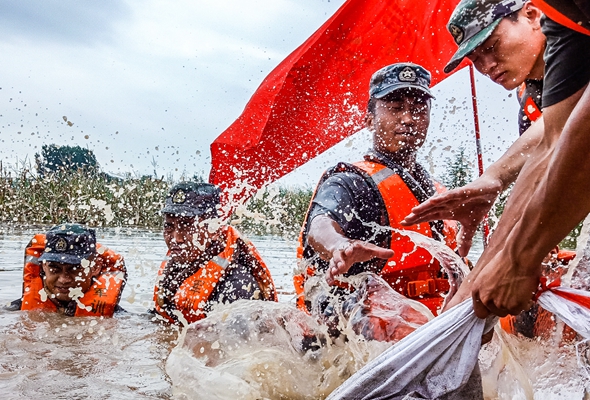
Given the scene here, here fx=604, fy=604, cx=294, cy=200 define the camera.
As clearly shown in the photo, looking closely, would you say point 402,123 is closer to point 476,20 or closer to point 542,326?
point 476,20

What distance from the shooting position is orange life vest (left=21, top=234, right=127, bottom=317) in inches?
200

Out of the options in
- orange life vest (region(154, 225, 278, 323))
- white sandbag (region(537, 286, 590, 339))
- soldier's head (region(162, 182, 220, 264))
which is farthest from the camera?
soldier's head (region(162, 182, 220, 264))

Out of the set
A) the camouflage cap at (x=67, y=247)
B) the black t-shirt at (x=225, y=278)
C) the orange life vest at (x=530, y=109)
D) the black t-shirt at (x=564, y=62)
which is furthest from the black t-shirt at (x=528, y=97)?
the camouflage cap at (x=67, y=247)

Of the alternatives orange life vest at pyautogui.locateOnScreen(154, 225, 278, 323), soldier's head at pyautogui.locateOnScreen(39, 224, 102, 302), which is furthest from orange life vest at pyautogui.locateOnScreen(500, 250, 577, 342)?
soldier's head at pyautogui.locateOnScreen(39, 224, 102, 302)

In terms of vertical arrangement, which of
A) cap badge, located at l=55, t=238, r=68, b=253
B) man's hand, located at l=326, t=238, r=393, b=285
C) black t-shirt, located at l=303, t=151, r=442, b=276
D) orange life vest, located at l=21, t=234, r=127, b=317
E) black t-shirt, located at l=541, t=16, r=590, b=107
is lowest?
orange life vest, located at l=21, t=234, r=127, b=317

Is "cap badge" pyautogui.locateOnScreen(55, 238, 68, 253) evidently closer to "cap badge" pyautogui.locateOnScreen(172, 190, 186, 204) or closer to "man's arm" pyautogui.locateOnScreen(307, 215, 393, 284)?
"cap badge" pyautogui.locateOnScreen(172, 190, 186, 204)

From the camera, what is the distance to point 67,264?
17.1 feet

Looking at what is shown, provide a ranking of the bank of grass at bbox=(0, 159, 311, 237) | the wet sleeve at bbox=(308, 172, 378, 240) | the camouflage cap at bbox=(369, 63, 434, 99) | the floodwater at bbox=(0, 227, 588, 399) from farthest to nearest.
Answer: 1. the bank of grass at bbox=(0, 159, 311, 237)
2. the camouflage cap at bbox=(369, 63, 434, 99)
3. the wet sleeve at bbox=(308, 172, 378, 240)
4. the floodwater at bbox=(0, 227, 588, 399)

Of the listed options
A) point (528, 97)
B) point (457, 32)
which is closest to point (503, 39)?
point (457, 32)

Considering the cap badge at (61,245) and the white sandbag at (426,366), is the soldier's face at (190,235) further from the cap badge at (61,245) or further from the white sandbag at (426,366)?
the white sandbag at (426,366)

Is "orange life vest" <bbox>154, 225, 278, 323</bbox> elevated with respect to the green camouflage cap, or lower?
lower

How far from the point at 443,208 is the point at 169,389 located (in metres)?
1.60

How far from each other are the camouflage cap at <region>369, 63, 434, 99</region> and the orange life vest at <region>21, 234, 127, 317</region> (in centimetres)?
290

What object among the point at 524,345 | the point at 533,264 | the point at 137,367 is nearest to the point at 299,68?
the point at 137,367
